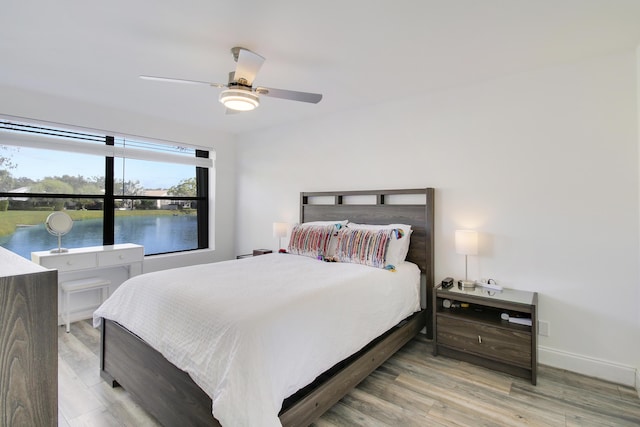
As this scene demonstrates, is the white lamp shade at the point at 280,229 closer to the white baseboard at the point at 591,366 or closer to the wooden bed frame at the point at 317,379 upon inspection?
the wooden bed frame at the point at 317,379

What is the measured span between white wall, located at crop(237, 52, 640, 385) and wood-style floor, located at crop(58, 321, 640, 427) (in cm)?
38

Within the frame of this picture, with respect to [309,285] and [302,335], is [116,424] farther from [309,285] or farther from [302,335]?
[309,285]

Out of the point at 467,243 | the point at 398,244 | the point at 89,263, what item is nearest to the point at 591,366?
the point at 467,243

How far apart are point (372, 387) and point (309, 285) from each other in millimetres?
874

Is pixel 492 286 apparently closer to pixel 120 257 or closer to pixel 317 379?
pixel 317 379

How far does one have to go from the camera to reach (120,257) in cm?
368

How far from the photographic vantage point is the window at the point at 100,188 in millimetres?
3361

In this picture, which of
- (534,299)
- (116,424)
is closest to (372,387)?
(534,299)

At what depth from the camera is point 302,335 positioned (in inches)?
68.2

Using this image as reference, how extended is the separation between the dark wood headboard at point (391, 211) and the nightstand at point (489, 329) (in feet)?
1.23

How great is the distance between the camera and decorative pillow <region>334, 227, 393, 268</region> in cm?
291

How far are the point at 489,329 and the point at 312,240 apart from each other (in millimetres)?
1790

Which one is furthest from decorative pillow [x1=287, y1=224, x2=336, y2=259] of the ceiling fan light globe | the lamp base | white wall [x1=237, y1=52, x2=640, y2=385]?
the ceiling fan light globe

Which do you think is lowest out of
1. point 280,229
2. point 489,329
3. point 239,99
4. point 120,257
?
point 489,329
